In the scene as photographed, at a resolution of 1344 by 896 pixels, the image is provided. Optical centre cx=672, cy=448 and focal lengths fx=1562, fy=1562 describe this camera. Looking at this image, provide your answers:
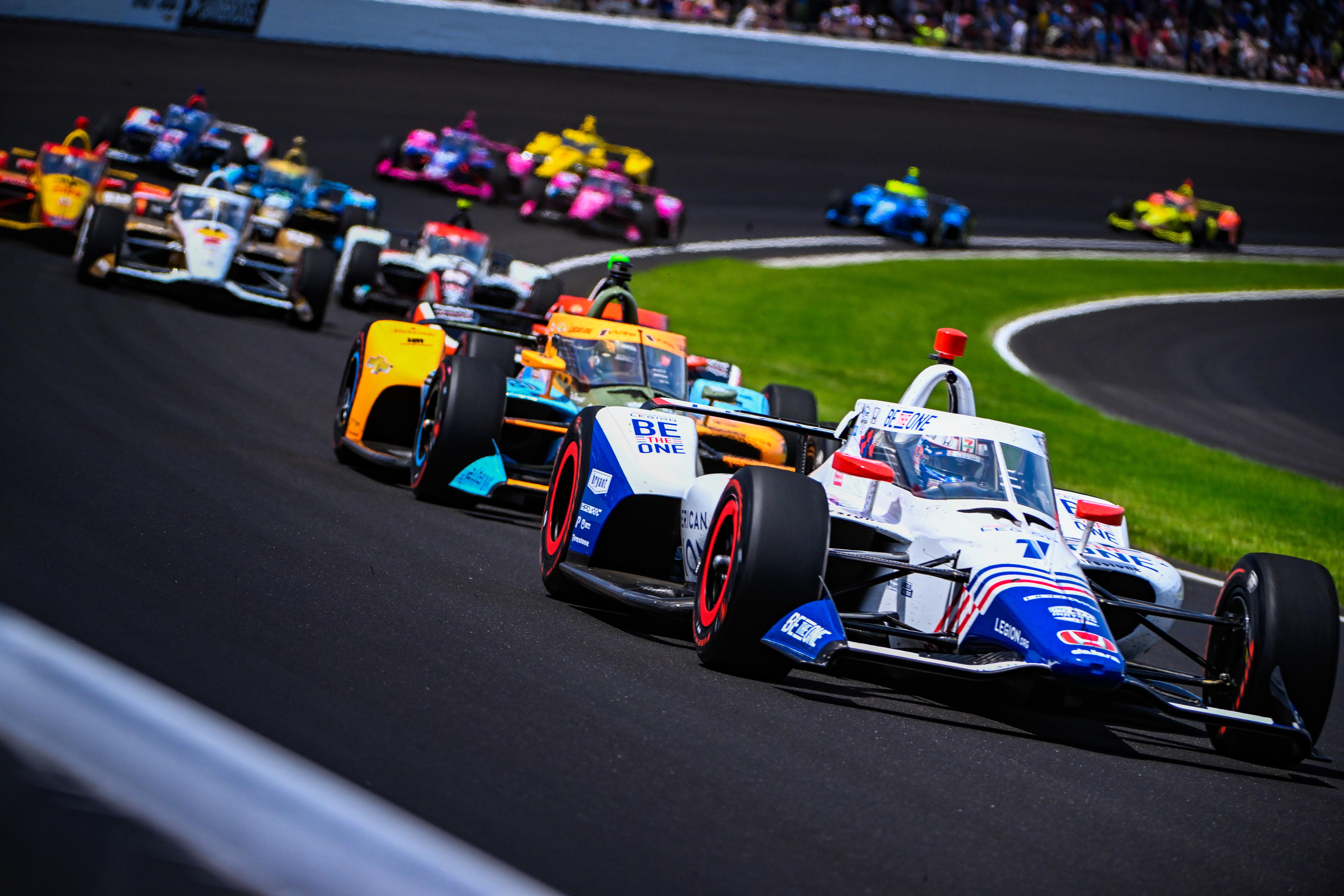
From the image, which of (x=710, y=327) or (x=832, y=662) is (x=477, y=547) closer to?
(x=832, y=662)

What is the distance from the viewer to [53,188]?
2120 cm

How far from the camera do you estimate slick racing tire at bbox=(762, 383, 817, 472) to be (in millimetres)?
12062

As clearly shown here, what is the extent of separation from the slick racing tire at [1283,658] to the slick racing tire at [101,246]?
1483 centimetres

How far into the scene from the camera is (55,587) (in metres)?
6.34

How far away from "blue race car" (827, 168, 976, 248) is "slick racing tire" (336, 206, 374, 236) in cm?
1377

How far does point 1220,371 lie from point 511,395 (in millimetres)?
18805

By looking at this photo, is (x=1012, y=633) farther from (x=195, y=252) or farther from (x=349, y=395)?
(x=195, y=252)

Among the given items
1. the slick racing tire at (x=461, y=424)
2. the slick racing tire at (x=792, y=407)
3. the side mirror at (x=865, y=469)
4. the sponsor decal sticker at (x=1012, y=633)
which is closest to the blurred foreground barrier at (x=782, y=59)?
the slick racing tire at (x=792, y=407)

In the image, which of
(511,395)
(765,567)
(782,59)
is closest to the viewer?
(765,567)

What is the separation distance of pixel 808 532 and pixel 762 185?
1233 inches

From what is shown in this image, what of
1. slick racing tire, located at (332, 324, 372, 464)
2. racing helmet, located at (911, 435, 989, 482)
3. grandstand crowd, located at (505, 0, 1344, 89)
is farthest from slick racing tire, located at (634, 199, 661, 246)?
racing helmet, located at (911, 435, 989, 482)

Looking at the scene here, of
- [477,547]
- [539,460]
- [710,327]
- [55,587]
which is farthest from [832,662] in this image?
[710,327]

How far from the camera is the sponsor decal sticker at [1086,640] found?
20.7ft

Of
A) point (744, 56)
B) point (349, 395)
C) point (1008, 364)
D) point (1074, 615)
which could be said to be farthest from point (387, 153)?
point (1074, 615)
